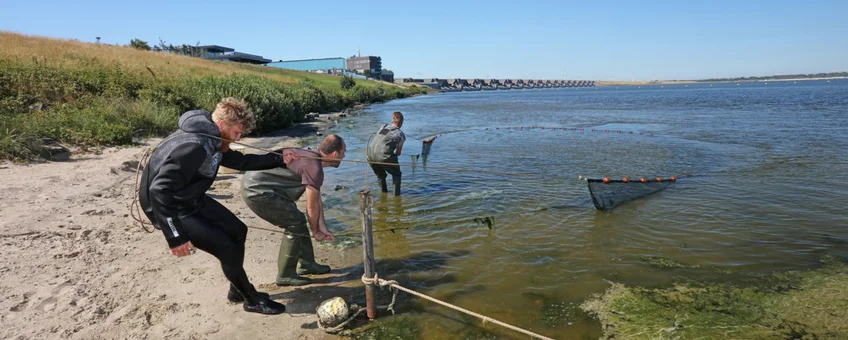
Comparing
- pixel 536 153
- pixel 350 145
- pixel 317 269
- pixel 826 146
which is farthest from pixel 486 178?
pixel 826 146

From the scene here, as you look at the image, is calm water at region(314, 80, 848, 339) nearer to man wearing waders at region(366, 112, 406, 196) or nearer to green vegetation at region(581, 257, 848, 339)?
green vegetation at region(581, 257, 848, 339)

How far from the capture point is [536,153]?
18.0m

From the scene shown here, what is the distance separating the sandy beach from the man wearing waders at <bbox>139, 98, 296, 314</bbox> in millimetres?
516

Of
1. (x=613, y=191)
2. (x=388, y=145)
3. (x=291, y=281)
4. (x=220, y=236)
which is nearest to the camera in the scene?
(x=220, y=236)

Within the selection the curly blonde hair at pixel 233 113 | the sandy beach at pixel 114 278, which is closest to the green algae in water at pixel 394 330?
the sandy beach at pixel 114 278

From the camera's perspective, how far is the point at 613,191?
9.03m

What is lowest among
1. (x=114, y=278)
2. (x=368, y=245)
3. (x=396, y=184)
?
(x=114, y=278)

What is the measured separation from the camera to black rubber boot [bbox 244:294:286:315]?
15.6 feet

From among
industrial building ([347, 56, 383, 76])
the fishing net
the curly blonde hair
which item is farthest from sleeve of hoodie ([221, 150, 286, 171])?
industrial building ([347, 56, 383, 76])

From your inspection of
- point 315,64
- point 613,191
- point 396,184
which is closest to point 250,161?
point 396,184

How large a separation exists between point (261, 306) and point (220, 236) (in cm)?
103

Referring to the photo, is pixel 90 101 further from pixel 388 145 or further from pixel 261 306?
pixel 261 306

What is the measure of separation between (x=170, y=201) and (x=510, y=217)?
253 inches

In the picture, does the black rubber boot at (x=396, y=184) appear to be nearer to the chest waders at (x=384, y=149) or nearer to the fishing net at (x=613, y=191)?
the chest waders at (x=384, y=149)
